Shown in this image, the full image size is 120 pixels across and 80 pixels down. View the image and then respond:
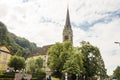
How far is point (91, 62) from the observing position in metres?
70.9

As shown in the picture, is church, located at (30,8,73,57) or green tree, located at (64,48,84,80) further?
church, located at (30,8,73,57)

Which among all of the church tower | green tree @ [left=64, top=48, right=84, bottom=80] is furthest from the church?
green tree @ [left=64, top=48, right=84, bottom=80]

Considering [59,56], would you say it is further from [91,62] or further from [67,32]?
[67,32]

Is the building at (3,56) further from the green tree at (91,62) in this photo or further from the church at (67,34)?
the green tree at (91,62)

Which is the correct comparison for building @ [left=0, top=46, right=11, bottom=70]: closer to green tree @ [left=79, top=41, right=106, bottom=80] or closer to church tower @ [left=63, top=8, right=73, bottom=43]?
church tower @ [left=63, top=8, right=73, bottom=43]

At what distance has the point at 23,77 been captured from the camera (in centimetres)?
5856

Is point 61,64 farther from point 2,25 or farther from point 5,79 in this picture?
point 2,25

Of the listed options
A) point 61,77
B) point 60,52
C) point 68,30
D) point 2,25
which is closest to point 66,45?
point 60,52

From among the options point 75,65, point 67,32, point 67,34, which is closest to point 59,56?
point 75,65

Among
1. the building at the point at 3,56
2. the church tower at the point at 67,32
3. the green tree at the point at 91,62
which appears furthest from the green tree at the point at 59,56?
the church tower at the point at 67,32

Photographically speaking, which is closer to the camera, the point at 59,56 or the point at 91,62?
the point at 91,62

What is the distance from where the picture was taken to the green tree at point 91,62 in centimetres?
7044

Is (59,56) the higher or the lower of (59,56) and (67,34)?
the lower

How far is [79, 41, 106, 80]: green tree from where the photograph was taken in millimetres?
70438
